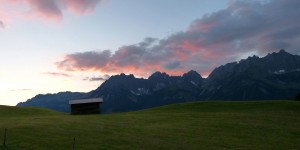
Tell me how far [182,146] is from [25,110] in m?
53.1

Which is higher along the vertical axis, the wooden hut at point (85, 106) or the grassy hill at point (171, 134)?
the wooden hut at point (85, 106)

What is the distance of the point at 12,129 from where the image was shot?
138ft

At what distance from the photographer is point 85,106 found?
268ft

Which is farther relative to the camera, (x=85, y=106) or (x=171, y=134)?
(x=85, y=106)

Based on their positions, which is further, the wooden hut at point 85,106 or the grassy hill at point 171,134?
the wooden hut at point 85,106

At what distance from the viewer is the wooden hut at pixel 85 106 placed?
261ft

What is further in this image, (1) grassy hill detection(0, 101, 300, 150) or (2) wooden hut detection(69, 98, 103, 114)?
(2) wooden hut detection(69, 98, 103, 114)

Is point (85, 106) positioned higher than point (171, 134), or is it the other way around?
point (85, 106)

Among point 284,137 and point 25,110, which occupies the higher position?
point 25,110

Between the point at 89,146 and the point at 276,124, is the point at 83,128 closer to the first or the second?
the point at 89,146

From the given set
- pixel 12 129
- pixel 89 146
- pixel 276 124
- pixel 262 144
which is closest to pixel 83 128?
pixel 12 129

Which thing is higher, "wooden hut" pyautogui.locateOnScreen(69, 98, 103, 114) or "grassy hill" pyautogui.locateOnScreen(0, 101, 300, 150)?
"wooden hut" pyautogui.locateOnScreen(69, 98, 103, 114)

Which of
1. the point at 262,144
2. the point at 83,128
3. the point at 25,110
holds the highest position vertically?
the point at 25,110

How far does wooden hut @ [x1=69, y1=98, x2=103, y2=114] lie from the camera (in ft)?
261
